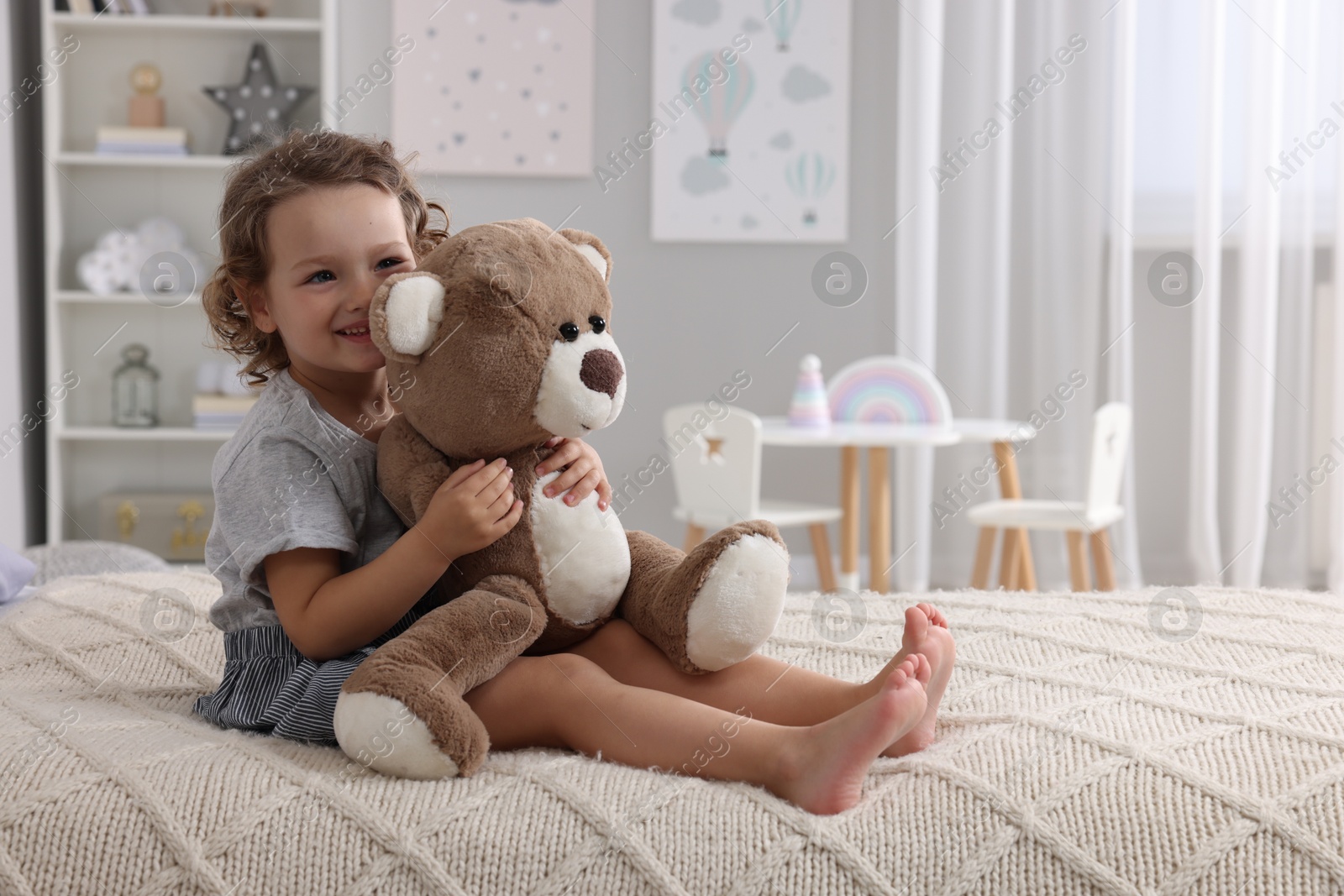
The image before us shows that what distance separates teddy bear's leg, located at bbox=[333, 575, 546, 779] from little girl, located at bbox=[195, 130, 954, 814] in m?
0.05

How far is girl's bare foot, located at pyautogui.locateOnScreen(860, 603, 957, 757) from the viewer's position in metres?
0.79

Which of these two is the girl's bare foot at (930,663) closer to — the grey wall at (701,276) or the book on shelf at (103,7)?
the grey wall at (701,276)

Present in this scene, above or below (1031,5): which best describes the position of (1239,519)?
below

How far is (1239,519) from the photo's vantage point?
8.98 feet

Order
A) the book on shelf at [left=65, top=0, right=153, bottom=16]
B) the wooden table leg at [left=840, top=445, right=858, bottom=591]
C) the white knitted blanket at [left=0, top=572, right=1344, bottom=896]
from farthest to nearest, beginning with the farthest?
the book on shelf at [left=65, top=0, right=153, bottom=16] < the wooden table leg at [left=840, top=445, right=858, bottom=591] < the white knitted blanket at [left=0, top=572, right=1344, bottom=896]

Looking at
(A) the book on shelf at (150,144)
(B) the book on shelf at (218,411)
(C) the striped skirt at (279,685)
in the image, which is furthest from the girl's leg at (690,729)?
(A) the book on shelf at (150,144)

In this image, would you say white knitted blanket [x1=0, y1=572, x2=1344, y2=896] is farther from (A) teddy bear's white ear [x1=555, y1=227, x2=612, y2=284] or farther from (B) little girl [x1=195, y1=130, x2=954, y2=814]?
(A) teddy bear's white ear [x1=555, y1=227, x2=612, y2=284]

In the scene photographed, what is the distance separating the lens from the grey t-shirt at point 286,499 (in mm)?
839

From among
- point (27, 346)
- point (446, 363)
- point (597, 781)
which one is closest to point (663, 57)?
point (27, 346)

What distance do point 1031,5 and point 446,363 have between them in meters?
2.51

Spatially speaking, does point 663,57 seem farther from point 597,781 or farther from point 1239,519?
point 597,781

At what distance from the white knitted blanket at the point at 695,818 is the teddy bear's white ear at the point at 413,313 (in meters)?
0.30

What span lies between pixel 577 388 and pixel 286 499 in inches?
9.8

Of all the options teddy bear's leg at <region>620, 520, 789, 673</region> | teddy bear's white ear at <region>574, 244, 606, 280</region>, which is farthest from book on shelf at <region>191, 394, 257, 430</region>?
teddy bear's leg at <region>620, 520, 789, 673</region>
